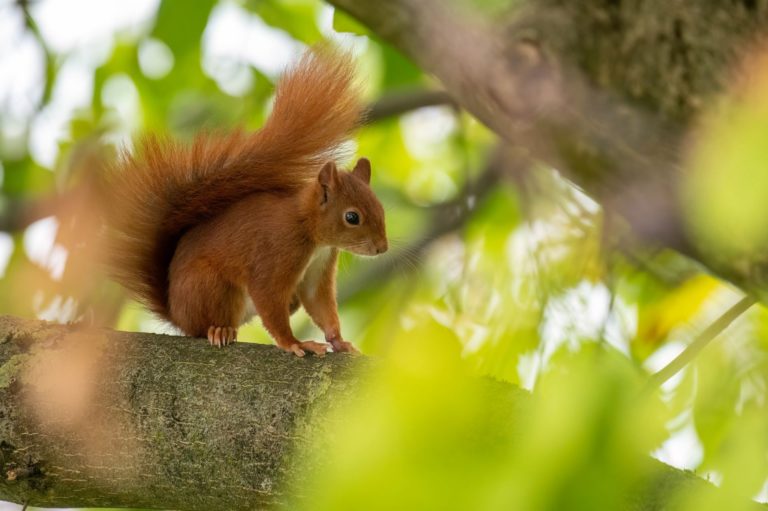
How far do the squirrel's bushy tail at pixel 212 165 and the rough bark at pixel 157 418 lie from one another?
47cm

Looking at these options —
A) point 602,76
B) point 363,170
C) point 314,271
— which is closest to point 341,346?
point 314,271

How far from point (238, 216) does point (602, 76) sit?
0.73m

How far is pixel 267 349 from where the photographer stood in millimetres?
1268

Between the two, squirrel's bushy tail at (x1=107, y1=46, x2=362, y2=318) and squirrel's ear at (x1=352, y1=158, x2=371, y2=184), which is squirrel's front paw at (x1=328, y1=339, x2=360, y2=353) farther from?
squirrel's ear at (x1=352, y1=158, x2=371, y2=184)

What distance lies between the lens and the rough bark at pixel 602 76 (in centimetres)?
143

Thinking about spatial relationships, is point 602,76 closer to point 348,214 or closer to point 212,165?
point 348,214

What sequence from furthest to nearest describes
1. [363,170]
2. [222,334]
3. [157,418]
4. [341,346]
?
[363,170]
[341,346]
[222,334]
[157,418]

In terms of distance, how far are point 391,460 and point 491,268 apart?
2028 mm

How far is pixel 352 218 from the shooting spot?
1919 millimetres

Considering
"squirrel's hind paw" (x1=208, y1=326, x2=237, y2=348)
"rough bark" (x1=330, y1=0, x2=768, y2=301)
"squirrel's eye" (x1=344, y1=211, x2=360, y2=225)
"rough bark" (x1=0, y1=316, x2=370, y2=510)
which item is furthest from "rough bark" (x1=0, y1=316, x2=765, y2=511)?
"squirrel's eye" (x1=344, y1=211, x2=360, y2=225)

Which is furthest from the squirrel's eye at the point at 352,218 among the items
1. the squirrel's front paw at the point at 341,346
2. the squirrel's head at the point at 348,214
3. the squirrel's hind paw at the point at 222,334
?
the squirrel's hind paw at the point at 222,334

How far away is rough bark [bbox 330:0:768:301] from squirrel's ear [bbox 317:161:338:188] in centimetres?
42

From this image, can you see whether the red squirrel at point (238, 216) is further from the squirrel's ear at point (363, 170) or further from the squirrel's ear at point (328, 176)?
the squirrel's ear at point (363, 170)

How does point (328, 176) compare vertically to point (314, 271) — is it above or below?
above
